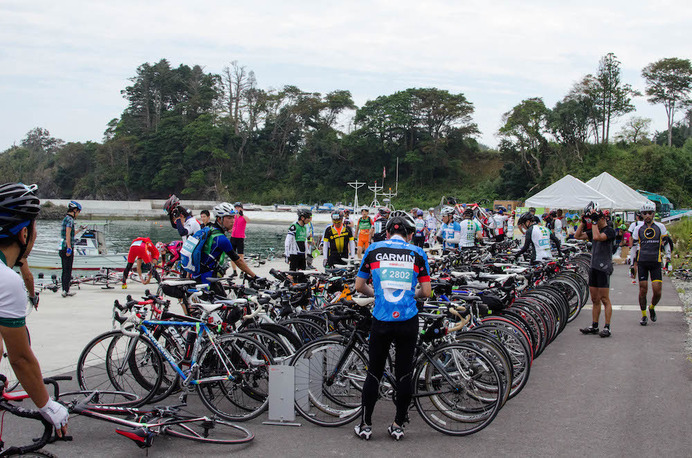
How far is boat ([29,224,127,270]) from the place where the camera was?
61.8 feet

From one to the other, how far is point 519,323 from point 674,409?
1.58 meters

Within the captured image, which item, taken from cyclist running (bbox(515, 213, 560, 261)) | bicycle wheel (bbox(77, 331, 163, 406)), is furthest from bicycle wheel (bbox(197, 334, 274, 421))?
cyclist running (bbox(515, 213, 560, 261))

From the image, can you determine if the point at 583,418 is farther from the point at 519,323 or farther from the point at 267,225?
the point at 267,225

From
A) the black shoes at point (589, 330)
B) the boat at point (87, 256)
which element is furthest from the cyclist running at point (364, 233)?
the boat at point (87, 256)

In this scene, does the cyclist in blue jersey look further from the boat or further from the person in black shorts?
the boat

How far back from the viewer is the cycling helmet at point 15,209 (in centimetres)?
295

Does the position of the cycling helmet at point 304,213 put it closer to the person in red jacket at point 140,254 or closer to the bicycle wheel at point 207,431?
the person in red jacket at point 140,254

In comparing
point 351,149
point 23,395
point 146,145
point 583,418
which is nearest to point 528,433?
point 583,418

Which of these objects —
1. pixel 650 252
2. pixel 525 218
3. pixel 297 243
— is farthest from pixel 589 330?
pixel 297 243

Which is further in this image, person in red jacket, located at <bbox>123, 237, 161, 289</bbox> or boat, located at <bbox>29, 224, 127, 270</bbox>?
boat, located at <bbox>29, 224, 127, 270</bbox>

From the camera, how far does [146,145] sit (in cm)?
8925

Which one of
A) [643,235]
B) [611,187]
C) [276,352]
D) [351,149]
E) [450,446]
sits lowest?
[450,446]

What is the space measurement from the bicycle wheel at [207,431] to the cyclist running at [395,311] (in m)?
0.96

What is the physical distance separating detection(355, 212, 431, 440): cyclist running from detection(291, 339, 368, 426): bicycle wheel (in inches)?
14.2
